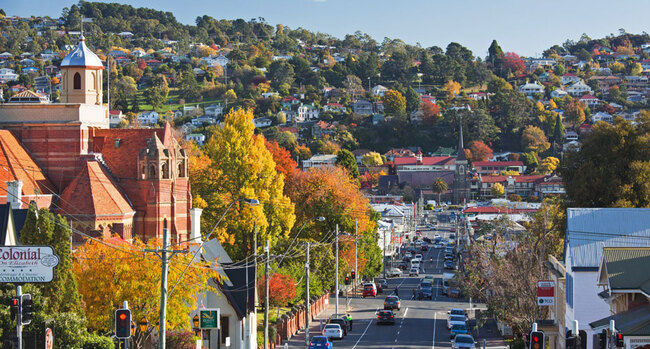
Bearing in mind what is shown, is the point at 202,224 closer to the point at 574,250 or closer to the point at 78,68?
the point at 78,68

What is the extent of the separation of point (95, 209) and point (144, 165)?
5775 millimetres

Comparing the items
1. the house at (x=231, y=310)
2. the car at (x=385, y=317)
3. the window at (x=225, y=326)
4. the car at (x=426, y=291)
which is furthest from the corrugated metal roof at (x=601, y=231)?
the car at (x=426, y=291)

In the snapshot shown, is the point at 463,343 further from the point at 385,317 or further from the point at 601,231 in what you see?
the point at 385,317

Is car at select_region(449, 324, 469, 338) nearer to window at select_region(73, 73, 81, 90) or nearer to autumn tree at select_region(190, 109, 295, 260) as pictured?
autumn tree at select_region(190, 109, 295, 260)

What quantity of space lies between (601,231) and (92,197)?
92.2ft

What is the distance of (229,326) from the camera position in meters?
55.1

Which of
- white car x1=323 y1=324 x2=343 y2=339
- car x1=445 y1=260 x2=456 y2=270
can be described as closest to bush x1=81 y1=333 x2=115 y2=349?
white car x1=323 y1=324 x2=343 y2=339

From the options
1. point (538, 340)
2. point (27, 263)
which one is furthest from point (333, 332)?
point (538, 340)

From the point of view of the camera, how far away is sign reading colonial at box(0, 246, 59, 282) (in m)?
36.2

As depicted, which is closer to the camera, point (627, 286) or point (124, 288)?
point (627, 286)

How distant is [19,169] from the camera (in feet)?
214

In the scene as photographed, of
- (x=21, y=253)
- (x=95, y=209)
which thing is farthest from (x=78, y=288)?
(x=95, y=209)

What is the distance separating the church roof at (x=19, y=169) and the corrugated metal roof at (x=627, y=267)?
112 feet

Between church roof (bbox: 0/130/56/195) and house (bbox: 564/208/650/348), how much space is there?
3008 cm
